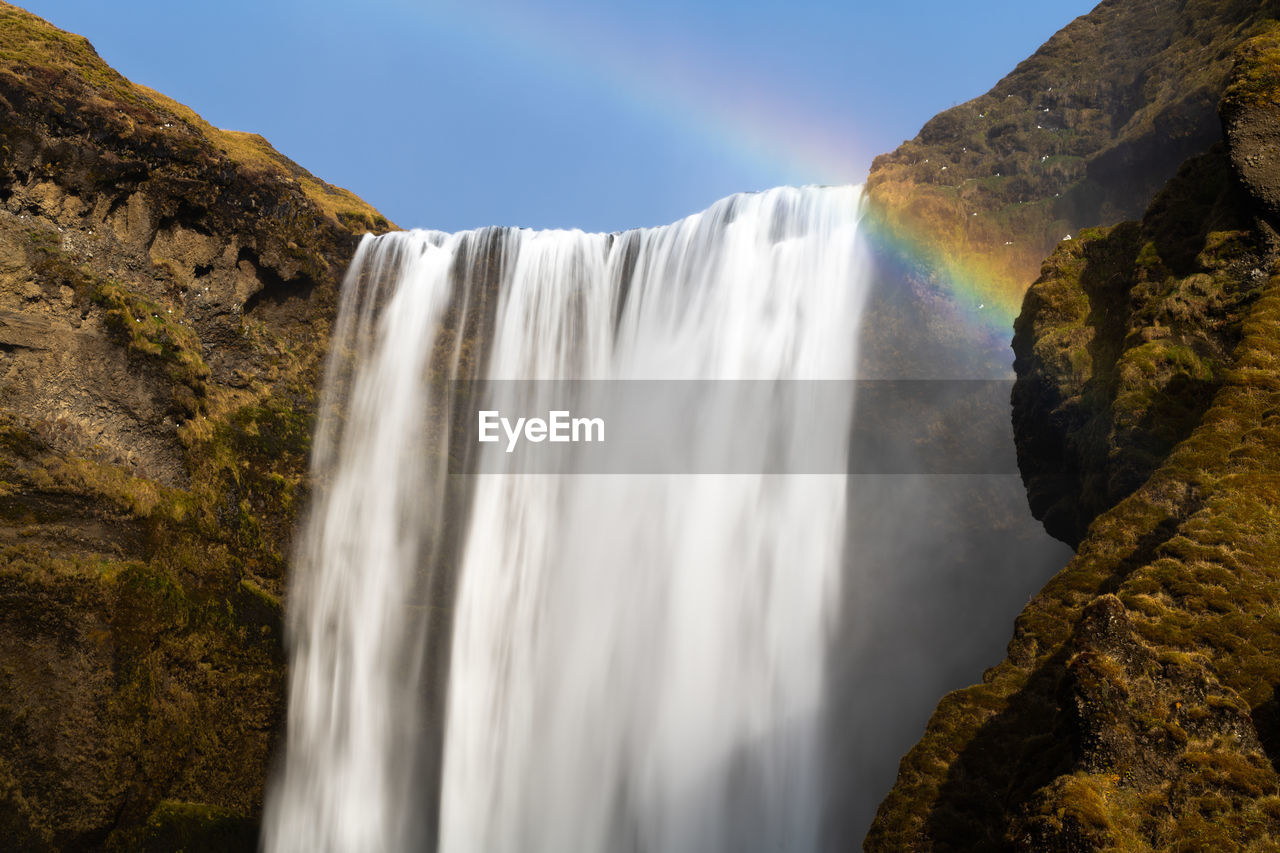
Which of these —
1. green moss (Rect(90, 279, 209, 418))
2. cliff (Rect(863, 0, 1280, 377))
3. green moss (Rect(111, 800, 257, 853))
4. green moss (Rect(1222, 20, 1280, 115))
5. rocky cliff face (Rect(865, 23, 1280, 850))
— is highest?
cliff (Rect(863, 0, 1280, 377))

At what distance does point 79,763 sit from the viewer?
15.3 m

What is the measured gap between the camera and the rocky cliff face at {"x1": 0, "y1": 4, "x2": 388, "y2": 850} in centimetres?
1537

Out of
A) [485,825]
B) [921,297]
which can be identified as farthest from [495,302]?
[485,825]

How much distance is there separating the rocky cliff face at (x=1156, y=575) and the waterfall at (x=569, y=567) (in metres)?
9.36

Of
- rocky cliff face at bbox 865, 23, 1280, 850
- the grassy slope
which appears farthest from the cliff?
rocky cliff face at bbox 865, 23, 1280, 850

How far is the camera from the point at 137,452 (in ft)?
58.5

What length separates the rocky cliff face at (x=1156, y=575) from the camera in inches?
217

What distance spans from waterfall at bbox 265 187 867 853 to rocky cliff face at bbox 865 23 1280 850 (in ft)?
30.7

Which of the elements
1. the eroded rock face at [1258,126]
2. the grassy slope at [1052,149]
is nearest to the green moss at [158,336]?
the grassy slope at [1052,149]

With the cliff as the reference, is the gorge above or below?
below

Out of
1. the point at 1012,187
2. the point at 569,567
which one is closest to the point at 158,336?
the point at 569,567

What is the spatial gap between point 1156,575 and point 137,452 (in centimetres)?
1883

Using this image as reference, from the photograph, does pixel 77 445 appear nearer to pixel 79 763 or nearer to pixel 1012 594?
pixel 79 763

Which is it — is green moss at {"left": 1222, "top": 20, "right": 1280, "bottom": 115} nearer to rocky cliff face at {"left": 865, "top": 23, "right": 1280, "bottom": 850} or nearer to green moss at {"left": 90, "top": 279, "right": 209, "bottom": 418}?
rocky cliff face at {"left": 865, "top": 23, "right": 1280, "bottom": 850}
